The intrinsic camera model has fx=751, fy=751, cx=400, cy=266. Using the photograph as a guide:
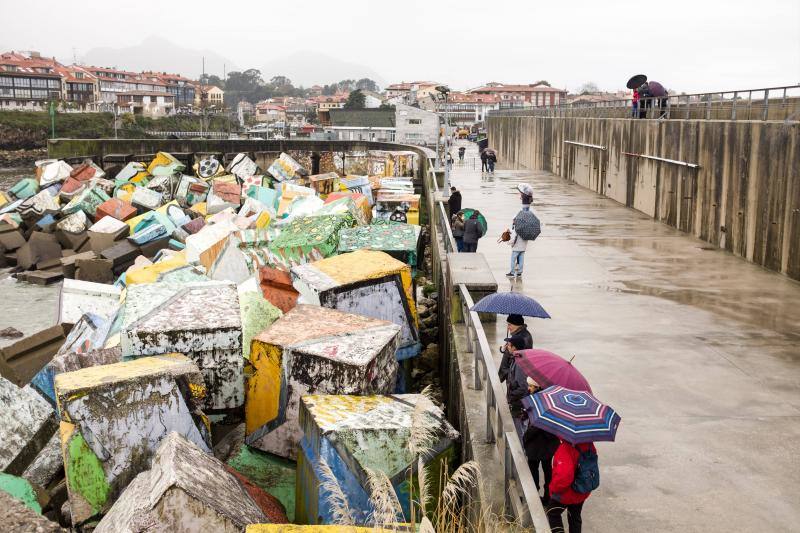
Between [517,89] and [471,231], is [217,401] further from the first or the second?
[517,89]

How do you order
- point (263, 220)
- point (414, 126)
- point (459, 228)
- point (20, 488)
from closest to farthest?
point (20, 488), point (459, 228), point (263, 220), point (414, 126)

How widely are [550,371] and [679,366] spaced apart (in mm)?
3088

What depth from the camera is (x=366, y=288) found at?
8273 millimetres

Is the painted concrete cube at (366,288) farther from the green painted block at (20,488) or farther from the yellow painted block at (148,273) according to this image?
the yellow painted block at (148,273)

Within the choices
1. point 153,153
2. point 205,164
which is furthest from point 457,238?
point 153,153

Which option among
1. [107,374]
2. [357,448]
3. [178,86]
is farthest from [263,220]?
[178,86]

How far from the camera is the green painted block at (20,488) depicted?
5.31 metres

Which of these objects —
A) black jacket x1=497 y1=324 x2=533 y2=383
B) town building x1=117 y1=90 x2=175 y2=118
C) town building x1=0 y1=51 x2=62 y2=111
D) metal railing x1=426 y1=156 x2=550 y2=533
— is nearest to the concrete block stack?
metal railing x1=426 y1=156 x2=550 y2=533

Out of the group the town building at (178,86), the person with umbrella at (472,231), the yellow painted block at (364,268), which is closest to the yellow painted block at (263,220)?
the person with umbrella at (472,231)

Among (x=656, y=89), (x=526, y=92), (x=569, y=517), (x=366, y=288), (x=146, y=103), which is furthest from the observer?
(x=526, y=92)

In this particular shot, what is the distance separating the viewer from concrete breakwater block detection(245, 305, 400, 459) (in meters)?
5.97

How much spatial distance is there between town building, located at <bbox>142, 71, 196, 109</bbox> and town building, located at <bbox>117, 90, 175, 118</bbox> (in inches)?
543

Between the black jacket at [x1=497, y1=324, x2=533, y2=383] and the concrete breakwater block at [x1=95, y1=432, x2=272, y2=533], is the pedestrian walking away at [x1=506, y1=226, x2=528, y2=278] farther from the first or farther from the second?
the concrete breakwater block at [x1=95, y1=432, x2=272, y2=533]

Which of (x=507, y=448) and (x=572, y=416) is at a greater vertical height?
(x=572, y=416)
